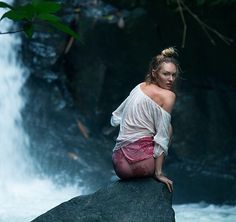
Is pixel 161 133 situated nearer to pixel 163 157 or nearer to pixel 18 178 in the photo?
pixel 163 157

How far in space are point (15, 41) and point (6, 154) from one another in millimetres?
1782

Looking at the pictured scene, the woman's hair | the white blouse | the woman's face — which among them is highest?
the woman's hair

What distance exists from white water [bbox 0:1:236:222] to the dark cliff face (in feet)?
0.67

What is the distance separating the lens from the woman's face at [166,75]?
3.55m

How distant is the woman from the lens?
11.6ft

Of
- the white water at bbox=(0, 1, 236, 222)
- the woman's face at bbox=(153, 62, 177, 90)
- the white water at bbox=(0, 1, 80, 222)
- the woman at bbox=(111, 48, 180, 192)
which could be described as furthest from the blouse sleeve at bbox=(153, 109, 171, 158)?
the white water at bbox=(0, 1, 80, 222)

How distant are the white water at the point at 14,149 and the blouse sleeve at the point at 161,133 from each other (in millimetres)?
3877

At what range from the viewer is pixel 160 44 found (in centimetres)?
774

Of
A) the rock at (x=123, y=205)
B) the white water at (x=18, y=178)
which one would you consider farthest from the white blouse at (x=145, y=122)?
the white water at (x=18, y=178)

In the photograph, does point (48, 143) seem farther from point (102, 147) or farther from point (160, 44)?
point (160, 44)

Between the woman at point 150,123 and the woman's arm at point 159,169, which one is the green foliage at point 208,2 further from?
the woman's arm at point 159,169

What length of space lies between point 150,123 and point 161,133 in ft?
0.32

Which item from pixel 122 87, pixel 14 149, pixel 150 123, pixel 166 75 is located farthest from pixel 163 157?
pixel 14 149

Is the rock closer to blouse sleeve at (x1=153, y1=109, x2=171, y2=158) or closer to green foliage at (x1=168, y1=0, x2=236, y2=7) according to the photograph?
blouse sleeve at (x1=153, y1=109, x2=171, y2=158)
